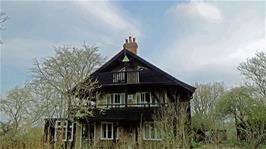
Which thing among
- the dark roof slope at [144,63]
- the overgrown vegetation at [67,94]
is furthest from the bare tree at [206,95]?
the dark roof slope at [144,63]

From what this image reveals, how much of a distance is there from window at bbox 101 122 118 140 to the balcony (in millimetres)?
3237

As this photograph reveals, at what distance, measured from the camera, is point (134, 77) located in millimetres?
24156

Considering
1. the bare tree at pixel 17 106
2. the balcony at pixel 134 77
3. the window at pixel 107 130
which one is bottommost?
the window at pixel 107 130

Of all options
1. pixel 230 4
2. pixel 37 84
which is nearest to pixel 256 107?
pixel 230 4

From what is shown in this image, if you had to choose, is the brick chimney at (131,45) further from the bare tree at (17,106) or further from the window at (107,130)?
the bare tree at (17,106)

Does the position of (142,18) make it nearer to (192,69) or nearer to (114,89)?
(114,89)

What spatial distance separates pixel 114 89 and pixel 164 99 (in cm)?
409

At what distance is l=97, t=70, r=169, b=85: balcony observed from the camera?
2372cm

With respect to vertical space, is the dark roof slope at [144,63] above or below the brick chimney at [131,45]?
below

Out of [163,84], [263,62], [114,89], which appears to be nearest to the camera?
[163,84]

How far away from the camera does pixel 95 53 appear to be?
91.9 ft

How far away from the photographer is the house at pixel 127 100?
2336cm

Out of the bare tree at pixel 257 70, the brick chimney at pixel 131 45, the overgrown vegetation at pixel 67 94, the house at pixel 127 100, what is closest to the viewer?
the overgrown vegetation at pixel 67 94

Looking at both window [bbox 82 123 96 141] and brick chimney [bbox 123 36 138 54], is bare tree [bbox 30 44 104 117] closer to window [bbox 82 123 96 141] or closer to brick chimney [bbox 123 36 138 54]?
brick chimney [bbox 123 36 138 54]
